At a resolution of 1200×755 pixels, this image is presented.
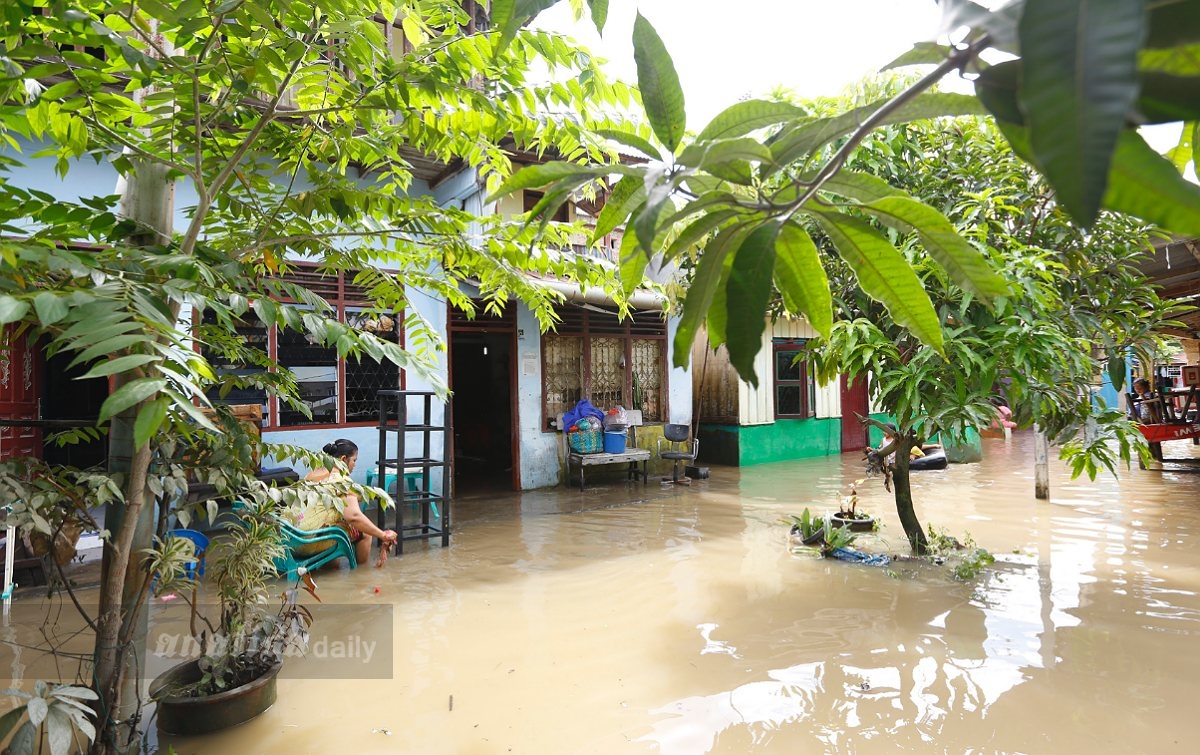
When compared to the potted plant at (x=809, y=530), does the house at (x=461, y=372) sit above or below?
above

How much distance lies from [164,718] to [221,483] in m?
1.40

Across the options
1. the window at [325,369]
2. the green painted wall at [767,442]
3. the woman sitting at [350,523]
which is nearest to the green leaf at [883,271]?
the woman sitting at [350,523]

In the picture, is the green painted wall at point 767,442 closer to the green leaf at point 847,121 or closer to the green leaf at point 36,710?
the green leaf at point 36,710

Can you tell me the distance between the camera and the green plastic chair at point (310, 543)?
4.79 m

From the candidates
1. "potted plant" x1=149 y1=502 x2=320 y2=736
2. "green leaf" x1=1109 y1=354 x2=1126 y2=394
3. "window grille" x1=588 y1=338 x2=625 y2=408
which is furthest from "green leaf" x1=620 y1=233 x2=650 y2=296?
"window grille" x1=588 y1=338 x2=625 y2=408

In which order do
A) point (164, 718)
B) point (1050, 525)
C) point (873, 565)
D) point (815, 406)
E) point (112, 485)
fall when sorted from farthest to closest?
point (815, 406) < point (1050, 525) < point (873, 565) < point (164, 718) < point (112, 485)

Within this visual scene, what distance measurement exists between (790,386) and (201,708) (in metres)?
11.6

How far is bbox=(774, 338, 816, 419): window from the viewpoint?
497 inches

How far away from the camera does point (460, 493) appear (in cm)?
952

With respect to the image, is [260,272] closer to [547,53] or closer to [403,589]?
[547,53]

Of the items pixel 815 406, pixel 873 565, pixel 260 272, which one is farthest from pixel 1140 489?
pixel 260 272

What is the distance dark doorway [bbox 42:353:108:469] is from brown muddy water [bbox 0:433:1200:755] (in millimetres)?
4373

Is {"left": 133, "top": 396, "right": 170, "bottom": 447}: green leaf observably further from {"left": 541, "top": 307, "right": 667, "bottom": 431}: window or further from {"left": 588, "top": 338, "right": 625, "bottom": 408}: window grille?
{"left": 588, "top": 338, "right": 625, "bottom": 408}: window grille

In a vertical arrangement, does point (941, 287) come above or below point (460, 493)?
above
